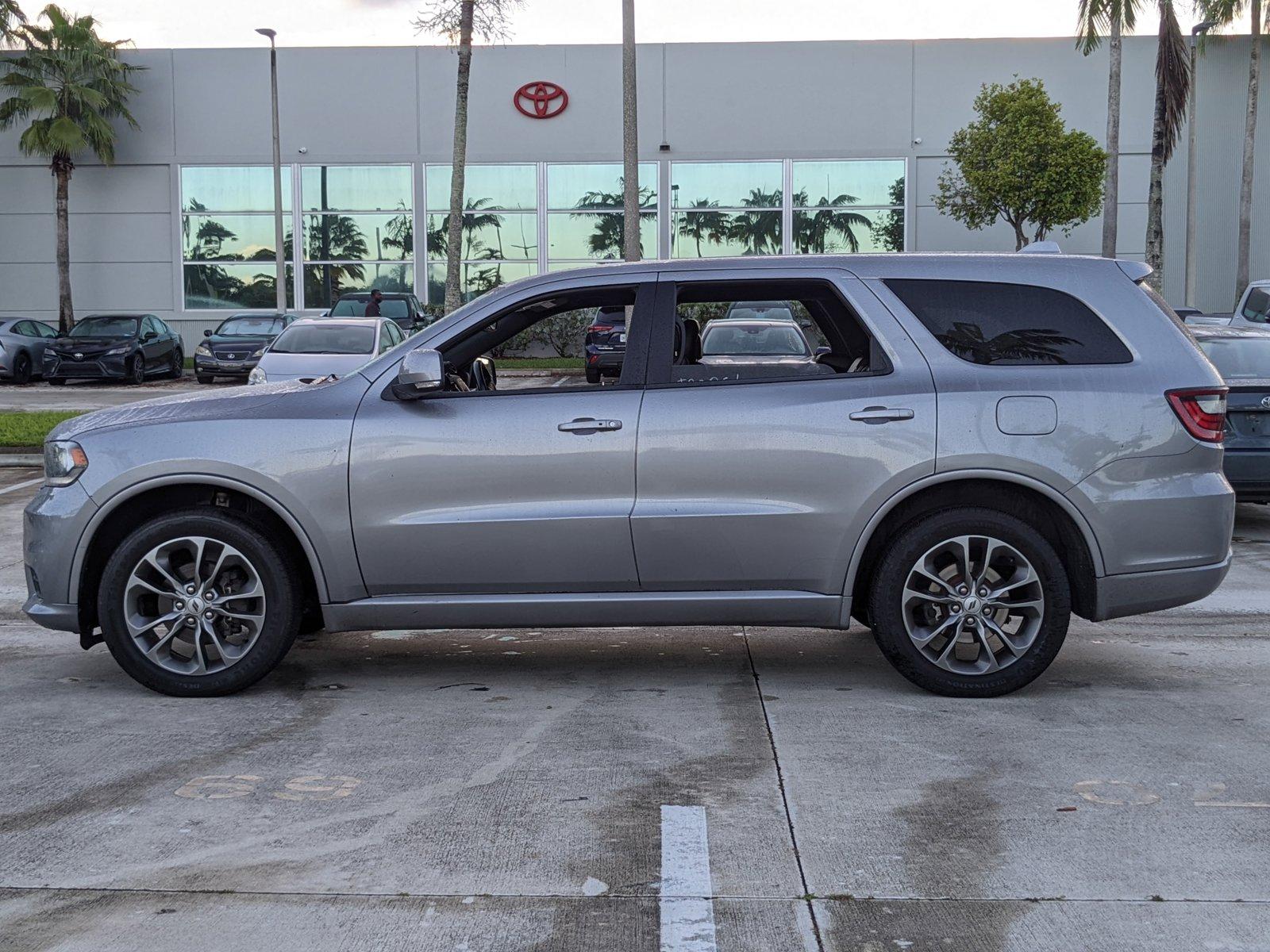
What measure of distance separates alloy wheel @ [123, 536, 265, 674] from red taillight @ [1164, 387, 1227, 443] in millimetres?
3776

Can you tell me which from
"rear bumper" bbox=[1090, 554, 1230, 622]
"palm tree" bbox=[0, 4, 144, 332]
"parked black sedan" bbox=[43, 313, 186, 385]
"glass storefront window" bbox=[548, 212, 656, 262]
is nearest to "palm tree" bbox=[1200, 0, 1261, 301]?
"glass storefront window" bbox=[548, 212, 656, 262]

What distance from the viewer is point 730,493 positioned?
5.91 metres

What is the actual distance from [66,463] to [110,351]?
2657cm

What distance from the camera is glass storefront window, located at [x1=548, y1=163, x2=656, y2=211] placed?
40.9 metres

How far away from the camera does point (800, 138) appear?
4066cm

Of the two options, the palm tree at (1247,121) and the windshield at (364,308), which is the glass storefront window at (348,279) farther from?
the palm tree at (1247,121)

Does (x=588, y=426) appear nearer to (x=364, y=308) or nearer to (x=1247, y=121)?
(x=364, y=308)

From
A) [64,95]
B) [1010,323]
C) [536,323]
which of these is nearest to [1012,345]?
[1010,323]

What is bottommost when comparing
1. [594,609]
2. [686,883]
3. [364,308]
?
[686,883]

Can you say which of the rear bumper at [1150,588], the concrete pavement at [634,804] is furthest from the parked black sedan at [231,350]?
the rear bumper at [1150,588]

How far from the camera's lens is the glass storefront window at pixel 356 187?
4134cm

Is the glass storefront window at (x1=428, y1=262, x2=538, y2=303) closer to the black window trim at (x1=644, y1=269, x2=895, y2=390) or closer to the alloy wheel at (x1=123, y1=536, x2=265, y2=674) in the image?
the black window trim at (x1=644, y1=269, x2=895, y2=390)

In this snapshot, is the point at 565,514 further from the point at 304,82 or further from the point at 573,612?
the point at 304,82

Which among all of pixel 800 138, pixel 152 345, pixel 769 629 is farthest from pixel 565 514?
pixel 800 138
